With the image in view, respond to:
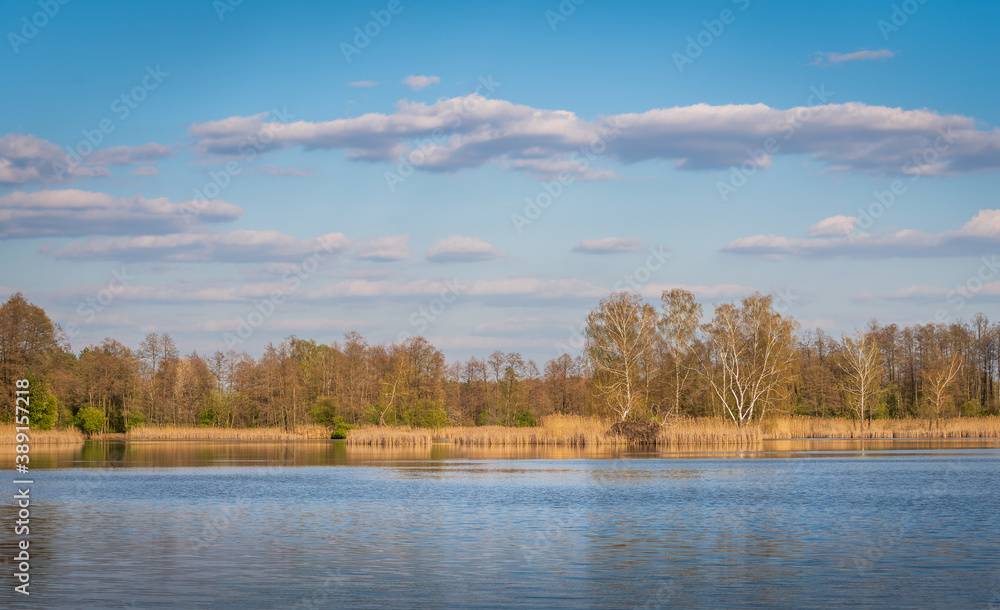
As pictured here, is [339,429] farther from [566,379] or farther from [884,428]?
[884,428]

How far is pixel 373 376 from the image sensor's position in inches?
3479

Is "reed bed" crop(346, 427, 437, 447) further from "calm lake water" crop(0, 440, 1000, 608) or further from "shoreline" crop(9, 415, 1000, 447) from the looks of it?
"calm lake water" crop(0, 440, 1000, 608)

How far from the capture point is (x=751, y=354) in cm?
7288

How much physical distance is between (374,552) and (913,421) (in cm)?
6760

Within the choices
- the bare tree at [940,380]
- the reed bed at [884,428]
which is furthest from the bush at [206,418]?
the bare tree at [940,380]

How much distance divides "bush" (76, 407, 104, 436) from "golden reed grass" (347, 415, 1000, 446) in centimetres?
2808

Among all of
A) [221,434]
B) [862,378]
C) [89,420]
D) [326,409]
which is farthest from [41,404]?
[862,378]

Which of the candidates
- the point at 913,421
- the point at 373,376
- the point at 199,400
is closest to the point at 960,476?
the point at 913,421

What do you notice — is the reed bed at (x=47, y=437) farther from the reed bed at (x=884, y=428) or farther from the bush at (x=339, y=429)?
the reed bed at (x=884, y=428)

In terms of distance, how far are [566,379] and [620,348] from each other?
29627 mm

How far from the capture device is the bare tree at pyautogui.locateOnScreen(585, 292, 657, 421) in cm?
6656

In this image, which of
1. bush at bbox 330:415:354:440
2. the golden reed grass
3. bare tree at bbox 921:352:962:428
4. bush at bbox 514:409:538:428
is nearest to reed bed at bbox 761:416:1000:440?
the golden reed grass

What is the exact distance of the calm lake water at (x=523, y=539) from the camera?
14250mm

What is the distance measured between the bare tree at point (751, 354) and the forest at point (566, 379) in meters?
0.15
